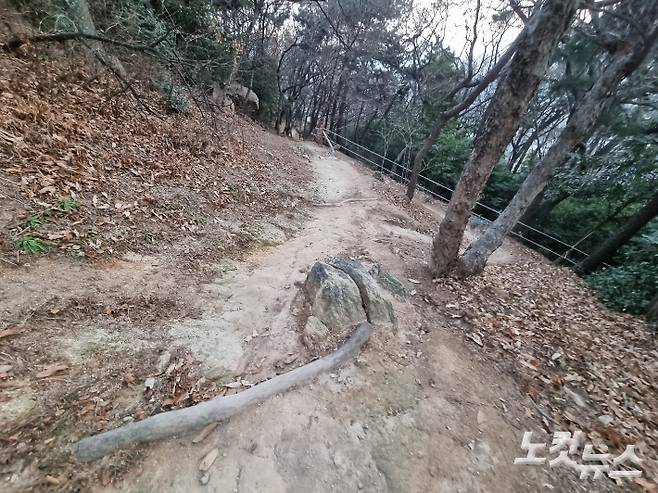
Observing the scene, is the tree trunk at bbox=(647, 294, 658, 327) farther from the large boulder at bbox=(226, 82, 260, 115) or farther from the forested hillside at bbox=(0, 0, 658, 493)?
the large boulder at bbox=(226, 82, 260, 115)

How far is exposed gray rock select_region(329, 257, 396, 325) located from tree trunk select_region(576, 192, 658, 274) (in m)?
7.69

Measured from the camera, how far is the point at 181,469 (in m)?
1.88

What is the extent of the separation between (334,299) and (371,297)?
0.44 meters

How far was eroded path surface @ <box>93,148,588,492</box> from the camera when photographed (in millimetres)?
1976

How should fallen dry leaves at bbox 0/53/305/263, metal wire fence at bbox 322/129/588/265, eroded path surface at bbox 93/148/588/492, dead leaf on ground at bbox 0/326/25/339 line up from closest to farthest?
eroded path surface at bbox 93/148/588/492 < dead leaf on ground at bbox 0/326/25/339 < fallen dry leaves at bbox 0/53/305/263 < metal wire fence at bbox 322/129/588/265

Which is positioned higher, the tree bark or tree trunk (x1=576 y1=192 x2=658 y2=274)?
the tree bark

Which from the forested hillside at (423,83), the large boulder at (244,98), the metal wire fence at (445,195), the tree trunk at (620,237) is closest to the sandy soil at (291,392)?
the forested hillside at (423,83)

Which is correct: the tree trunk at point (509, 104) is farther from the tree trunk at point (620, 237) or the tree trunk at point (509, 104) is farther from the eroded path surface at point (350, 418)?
the tree trunk at point (620, 237)

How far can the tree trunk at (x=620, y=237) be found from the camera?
7160 mm

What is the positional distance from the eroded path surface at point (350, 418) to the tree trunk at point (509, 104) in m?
1.36

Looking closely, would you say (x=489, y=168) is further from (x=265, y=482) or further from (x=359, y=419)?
(x=265, y=482)

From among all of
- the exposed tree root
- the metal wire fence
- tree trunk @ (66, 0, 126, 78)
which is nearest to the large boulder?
the metal wire fence

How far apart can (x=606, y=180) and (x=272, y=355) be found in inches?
351

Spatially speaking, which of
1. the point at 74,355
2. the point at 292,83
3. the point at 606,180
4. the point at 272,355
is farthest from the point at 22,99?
the point at 292,83
